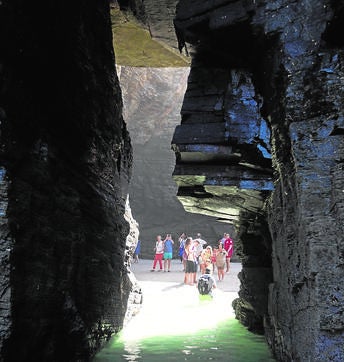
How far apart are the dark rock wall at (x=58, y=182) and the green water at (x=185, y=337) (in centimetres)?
48

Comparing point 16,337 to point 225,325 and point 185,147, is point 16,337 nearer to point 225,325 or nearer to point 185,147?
point 185,147

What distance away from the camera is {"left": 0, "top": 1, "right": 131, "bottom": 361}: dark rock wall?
3258 mm

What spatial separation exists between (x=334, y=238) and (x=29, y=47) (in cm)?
340

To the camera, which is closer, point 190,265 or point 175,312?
point 175,312

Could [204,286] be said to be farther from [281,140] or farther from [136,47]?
[281,140]

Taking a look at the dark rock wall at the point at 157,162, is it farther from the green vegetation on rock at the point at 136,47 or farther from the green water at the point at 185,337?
the green vegetation on rock at the point at 136,47

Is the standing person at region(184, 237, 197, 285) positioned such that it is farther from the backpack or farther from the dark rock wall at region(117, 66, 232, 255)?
the dark rock wall at region(117, 66, 232, 255)

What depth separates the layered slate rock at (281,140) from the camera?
3.23 m

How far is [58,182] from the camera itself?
405cm

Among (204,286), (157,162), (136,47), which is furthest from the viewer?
(157,162)

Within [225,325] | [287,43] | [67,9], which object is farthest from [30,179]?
[225,325]

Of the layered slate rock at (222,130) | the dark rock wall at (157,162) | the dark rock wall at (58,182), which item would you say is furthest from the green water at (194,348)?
the dark rock wall at (157,162)

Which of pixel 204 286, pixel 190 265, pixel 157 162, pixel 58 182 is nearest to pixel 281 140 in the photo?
pixel 58 182

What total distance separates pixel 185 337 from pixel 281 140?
357cm
